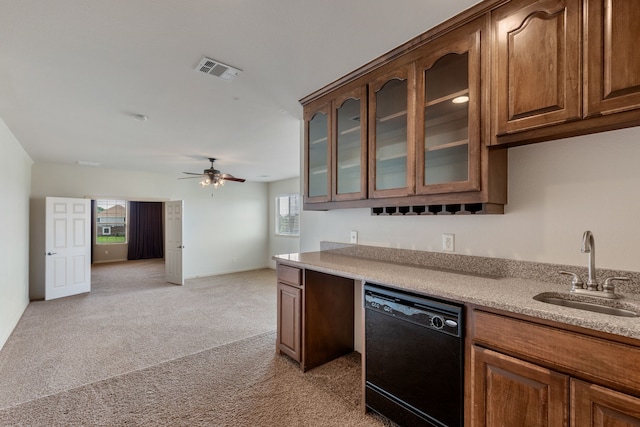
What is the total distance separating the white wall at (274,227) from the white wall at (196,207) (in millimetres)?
197

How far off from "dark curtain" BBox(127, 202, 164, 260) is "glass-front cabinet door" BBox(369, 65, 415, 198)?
10.8 m

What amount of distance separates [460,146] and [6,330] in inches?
201

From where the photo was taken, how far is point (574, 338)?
1151 mm

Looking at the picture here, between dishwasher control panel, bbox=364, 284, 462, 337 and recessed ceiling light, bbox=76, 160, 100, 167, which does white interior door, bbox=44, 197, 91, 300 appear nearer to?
recessed ceiling light, bbox=76, 160, 100, 167

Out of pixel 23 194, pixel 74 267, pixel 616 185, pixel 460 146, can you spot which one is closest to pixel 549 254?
pixel 616 185

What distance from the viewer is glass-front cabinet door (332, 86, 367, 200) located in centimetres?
234

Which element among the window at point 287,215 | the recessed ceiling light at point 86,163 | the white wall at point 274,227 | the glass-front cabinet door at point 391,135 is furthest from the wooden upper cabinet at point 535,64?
the recessed ceiling light at point 86,163

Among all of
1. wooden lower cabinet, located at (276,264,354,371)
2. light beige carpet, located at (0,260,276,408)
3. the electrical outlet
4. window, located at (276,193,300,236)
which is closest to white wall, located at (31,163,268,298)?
window, located at (276,193,300,236)

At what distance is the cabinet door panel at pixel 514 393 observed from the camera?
3.94 feet

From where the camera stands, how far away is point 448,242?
2162mm

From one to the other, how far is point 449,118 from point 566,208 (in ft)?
2.72

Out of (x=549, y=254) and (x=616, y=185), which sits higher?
(x=616, y=185)

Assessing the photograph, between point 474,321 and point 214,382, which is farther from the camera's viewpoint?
point 214,382

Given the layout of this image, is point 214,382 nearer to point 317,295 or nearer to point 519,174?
point 317,295
